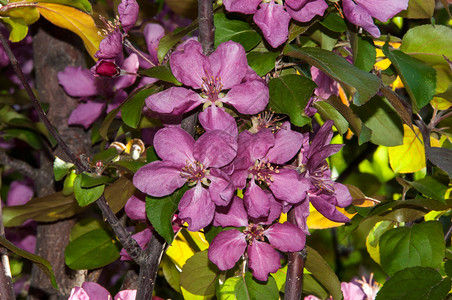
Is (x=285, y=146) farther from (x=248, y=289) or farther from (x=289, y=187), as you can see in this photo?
(x=248, y=289)

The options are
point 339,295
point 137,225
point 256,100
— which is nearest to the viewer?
point 256,100

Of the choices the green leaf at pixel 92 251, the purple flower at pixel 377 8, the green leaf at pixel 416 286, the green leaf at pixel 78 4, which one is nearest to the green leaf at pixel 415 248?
the green leaf at pixel 416 286

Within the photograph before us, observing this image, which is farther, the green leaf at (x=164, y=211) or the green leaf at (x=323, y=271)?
the green leaf at (x=323, y=271)

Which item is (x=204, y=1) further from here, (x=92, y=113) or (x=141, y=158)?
(x=92, y=113)

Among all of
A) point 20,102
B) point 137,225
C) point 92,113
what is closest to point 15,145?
point 20,102

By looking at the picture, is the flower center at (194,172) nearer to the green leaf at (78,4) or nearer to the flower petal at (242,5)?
the flower petal at (242,5)

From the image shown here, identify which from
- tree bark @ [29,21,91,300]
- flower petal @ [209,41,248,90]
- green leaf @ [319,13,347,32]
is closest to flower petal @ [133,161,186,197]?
flower petal @ [209,41,248,90]

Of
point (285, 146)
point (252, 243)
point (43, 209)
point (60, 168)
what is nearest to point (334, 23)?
point (285, 146)

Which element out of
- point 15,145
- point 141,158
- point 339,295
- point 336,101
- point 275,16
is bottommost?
point 15,145
